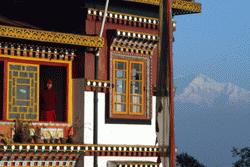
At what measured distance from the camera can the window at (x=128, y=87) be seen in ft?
83.6

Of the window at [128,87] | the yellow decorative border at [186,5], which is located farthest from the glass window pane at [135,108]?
the yellow decorative border at [186,5]

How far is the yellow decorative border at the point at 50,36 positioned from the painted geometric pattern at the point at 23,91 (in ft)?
2.79

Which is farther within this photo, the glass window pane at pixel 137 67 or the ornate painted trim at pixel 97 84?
the glass window pane at pixel 137 67

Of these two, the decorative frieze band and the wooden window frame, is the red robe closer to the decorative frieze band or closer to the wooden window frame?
the decorative frieze band

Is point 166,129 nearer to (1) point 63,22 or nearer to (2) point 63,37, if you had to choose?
(2) point 63,37

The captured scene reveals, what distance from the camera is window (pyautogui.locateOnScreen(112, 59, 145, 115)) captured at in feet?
83.6

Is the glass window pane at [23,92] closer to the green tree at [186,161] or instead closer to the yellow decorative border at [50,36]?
the yellow decorative border at [50,36]

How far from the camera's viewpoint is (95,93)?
25.0 metres

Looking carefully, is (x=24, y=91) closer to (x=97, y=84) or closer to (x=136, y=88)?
(x=97, y=84)

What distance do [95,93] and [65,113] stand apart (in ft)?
2.60

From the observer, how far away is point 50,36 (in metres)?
23.8

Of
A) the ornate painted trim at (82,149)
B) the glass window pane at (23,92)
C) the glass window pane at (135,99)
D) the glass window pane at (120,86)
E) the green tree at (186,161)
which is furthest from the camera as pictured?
the green tree at (186,161)

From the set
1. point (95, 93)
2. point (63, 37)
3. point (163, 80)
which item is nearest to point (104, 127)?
point (95, 93)

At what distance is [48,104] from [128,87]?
195cm
